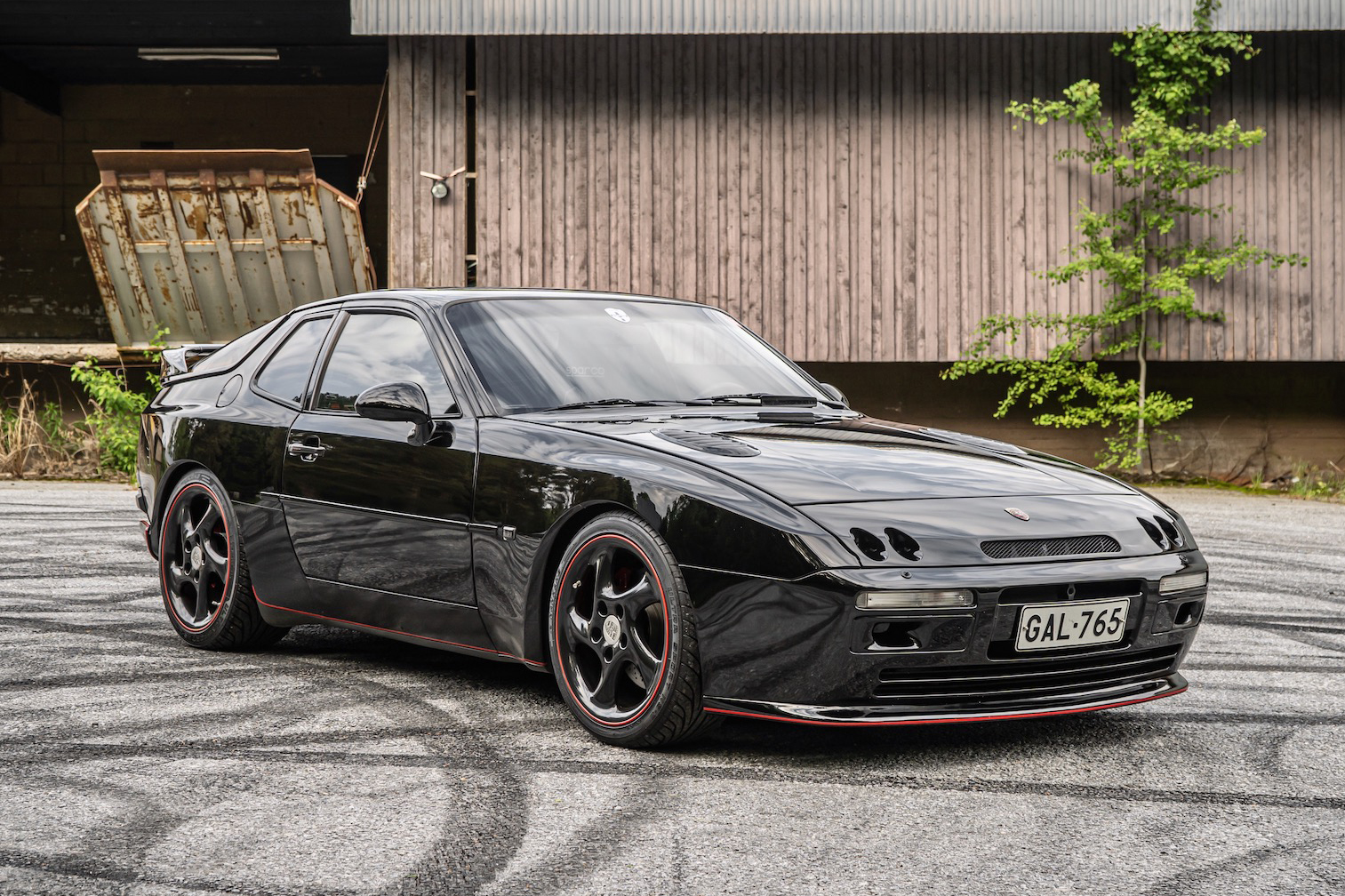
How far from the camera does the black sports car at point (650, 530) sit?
3.69m

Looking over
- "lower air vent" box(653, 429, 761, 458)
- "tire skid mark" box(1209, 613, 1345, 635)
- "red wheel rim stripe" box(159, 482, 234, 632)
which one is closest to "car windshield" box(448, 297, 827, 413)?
"lower air vent" box(653, 429, 761, 458)

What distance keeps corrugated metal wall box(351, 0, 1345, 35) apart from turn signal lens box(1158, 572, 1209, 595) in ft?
37.3

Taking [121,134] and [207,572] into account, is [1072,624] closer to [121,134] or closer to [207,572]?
[207,572]

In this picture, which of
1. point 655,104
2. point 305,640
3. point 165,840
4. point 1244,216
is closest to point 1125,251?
A: point 1244,216

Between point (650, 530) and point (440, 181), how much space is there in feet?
38.6

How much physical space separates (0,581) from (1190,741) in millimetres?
5852

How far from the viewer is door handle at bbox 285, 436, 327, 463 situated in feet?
16.8

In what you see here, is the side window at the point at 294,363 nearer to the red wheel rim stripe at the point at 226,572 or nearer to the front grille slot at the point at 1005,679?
the red wheel rim stripe at the point at 226,572

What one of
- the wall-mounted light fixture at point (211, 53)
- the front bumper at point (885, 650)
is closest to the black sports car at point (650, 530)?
the front bumper at point (885, 650)

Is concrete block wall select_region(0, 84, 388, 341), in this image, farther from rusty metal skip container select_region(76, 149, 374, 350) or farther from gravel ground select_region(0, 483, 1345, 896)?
gravel ground select_region(0, 483, 1345, 896)

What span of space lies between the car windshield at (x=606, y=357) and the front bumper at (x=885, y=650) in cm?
116

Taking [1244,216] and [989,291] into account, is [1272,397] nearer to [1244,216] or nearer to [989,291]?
[1244,216]

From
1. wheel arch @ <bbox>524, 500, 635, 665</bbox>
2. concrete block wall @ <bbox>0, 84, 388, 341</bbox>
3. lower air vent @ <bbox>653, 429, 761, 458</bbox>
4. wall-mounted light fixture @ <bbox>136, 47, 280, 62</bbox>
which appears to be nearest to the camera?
lower air vent @ <bbox>653, 429, 761, 458</bbox>

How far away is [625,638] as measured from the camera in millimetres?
3994
